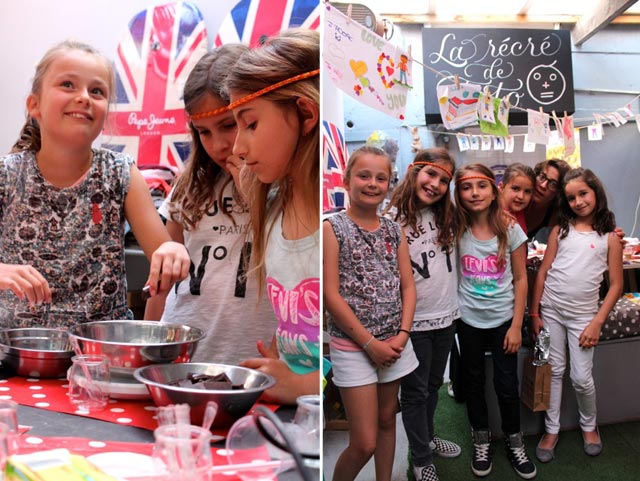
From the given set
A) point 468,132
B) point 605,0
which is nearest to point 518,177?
point 468,132

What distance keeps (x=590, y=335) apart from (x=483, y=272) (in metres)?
0.25

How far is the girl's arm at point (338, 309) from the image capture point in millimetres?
825

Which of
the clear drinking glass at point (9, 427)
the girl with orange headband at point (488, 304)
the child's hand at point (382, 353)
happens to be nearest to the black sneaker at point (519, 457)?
the girl with orange headband at point (488, 304)

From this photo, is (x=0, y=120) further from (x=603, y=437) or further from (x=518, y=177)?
(x=603, y=437)

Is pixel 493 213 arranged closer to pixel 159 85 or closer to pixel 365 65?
pixel 365 65

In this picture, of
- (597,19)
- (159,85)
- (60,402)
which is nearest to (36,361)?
(60,402)

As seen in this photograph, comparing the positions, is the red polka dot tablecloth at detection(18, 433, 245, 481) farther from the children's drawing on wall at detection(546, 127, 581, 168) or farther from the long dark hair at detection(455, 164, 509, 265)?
the children's drawing on wall at detection(546, 127, 581, 168)

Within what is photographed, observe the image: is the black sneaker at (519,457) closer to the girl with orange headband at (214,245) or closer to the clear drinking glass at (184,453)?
the girl with orange headband at (214,245)

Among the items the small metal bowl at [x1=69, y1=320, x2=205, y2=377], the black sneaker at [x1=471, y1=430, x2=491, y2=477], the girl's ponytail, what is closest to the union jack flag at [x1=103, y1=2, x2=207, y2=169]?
the girl's ponytail

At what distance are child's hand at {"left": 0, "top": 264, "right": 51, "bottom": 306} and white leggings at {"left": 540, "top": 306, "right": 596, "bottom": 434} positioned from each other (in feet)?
2.73

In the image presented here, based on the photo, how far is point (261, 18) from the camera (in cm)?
135

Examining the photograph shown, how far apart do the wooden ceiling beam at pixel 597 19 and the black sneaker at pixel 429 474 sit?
80cm

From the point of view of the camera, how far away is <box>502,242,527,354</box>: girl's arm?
101 centimetres

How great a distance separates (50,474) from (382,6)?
0.87m
